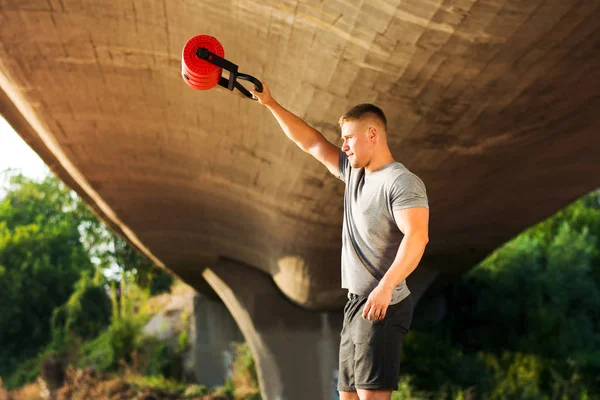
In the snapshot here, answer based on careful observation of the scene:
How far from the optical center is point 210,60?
3586 millimetres

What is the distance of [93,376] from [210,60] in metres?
16.7

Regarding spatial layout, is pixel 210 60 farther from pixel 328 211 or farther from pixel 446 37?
pixel 328 211

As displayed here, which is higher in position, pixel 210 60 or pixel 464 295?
pixel 464 295

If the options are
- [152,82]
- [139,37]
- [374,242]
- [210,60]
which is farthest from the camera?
[152,82]

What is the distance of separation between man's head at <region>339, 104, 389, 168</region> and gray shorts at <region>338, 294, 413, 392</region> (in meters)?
0.55

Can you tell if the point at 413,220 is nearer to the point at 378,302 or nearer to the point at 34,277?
the point at 378,302

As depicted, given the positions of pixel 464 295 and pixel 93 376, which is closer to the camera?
pixel 93 376

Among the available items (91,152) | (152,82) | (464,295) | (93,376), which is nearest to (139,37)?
(152,82)

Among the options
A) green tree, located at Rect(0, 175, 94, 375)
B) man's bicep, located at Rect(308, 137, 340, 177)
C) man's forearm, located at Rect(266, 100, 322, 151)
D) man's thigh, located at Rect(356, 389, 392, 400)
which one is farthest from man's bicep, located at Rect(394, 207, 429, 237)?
green tree, located at Rect(0, 175, 94, 375)

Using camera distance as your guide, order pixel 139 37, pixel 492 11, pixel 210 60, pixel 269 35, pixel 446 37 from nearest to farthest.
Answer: pixel 210 60, pixel 492 11, pixel 446 37, pixel 269 35, pixel 139 37

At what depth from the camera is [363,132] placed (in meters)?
3.32

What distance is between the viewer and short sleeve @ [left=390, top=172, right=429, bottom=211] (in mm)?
3119

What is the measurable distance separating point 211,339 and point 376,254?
2036 centimetres

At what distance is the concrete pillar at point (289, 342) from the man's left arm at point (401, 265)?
414 inches
